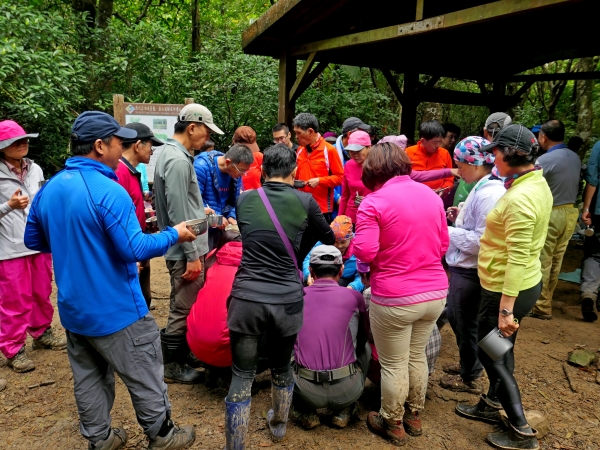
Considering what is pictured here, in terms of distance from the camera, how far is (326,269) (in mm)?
2990

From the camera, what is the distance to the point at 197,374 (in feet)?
11.6

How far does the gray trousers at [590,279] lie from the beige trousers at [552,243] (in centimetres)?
43

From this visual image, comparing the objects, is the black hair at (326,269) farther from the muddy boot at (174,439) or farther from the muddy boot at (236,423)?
the muddy boot at (174,439)

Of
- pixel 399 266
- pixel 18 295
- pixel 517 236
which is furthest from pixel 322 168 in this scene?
pixel 18 295

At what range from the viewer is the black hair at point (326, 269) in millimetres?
2977

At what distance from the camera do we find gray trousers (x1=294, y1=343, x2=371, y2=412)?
286 centimetres

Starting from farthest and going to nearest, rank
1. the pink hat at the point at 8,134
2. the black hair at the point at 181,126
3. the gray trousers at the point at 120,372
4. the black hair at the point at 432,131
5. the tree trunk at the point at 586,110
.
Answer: the tree trunk at the point at 586,110 < the black hair at the point at 432,131 < the pink hat at the point at 8,134 < the black hair at the point at 181,126 < the gray trousers at the point at 120,372

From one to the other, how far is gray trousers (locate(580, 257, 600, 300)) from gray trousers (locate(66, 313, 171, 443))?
4876mm

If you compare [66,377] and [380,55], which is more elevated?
[380,55]

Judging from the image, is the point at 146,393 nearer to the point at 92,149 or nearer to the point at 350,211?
the point at 92,149

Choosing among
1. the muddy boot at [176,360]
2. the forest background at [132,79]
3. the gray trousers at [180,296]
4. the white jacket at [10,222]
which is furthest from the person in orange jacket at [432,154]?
the forest background at [132,79]

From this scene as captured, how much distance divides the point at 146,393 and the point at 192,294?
3.60 feet

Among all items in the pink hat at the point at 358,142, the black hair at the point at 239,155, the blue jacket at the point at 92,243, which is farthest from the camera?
the pink hat at the point at 358,142

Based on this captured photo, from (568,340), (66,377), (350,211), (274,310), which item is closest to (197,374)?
(66,377)
